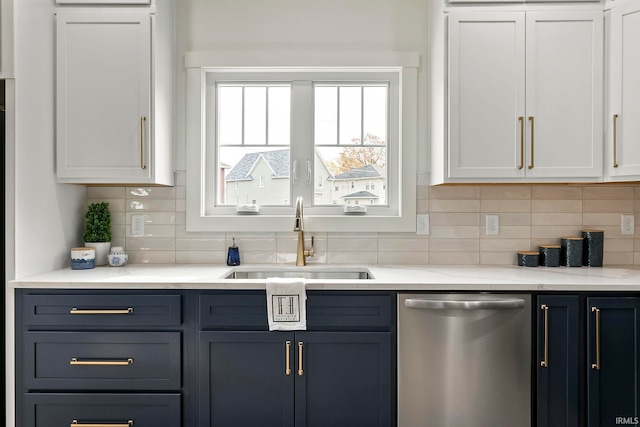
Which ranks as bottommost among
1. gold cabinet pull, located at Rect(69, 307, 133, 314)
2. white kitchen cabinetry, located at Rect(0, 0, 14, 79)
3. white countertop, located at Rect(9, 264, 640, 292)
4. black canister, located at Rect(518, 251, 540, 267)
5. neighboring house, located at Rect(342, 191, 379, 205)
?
gold cabinet pull, located at Rect(69, 307, 133, 314)

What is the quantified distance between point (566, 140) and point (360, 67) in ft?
3.69

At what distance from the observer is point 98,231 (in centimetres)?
239

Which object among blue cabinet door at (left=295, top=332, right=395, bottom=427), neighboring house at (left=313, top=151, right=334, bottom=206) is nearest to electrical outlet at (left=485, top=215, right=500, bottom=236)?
neighboring house at (left=313, top=151, right=334, bottom=206)

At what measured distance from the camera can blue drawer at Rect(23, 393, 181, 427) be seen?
1.90m

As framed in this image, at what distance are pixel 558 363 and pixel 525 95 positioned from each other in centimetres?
125

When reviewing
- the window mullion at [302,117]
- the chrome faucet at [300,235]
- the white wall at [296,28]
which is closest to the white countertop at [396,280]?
the chrome faucet at [300,235]

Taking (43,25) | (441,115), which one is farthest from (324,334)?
(43,25)

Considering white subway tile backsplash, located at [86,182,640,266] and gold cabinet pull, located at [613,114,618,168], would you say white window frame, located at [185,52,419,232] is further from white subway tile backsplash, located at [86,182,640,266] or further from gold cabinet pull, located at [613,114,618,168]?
gold cabinet pull, located at [613,114,618,168]

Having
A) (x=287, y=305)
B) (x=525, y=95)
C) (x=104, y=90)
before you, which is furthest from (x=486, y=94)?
(x=104, y=90)

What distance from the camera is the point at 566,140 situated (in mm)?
2158

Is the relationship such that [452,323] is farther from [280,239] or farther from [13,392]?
[13,392]

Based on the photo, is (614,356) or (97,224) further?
(97,224)

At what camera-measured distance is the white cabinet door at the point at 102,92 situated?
85.5 inches

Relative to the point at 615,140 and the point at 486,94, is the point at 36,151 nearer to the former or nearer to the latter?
the point at 486,94
